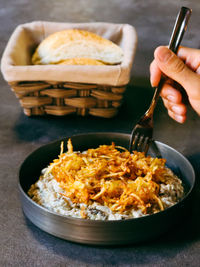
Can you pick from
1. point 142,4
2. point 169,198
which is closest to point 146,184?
point 169,198

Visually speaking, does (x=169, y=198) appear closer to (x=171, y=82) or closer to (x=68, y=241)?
(x=68, y=241)

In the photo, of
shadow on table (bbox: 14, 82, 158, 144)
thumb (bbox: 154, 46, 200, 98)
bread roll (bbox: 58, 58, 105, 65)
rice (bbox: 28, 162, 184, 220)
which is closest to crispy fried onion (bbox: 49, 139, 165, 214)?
rice (bbox: 28, 162, 184, 220)

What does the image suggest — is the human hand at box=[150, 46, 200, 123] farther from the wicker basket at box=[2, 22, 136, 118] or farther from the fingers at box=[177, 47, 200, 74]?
the wicker basket at box=[2, 22, 136, 118]

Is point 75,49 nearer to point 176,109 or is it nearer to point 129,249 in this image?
point 176,109

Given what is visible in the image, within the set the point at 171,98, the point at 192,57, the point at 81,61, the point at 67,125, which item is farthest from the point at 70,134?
the point at 192,57

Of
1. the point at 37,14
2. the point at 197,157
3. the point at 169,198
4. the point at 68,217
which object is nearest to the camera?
the point at 68,217

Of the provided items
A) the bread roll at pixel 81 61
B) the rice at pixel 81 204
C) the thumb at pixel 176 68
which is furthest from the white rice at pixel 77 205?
the bread roll at pixel 81 61
